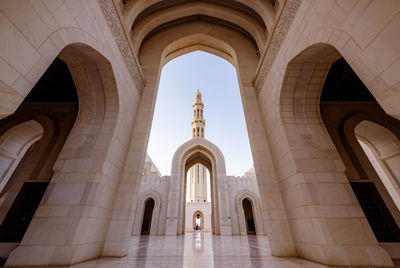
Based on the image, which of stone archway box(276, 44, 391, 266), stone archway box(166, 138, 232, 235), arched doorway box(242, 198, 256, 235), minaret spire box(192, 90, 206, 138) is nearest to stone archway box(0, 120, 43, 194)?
stone archway box(276, 44, 391, 266)

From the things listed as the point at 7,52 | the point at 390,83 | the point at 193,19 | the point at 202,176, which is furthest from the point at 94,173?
the point at 202,176

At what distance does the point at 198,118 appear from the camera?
2328cm

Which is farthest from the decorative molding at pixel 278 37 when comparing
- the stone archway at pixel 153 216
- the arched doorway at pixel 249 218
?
the arched doorway at pixel 249 218

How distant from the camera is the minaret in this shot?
22891 mm

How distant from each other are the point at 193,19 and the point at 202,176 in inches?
917

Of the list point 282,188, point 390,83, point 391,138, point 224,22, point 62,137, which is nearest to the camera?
point 390,83

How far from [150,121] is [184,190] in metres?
9.84

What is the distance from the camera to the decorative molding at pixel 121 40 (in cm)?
365

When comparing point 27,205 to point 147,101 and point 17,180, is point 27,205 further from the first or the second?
point 147,101

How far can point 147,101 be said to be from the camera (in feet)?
17.9

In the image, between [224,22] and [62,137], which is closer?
[62,137]

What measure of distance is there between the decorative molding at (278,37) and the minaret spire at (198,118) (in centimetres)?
1737

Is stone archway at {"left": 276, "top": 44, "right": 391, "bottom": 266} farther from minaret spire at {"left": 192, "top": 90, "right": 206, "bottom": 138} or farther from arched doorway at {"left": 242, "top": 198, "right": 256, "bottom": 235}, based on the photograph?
minaret spire at {"left": 192, "top": 90, "right": 206, "bottom": 138}

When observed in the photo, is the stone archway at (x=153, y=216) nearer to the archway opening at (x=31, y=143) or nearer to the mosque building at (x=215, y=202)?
the mosque building at (x=215, y=202)
